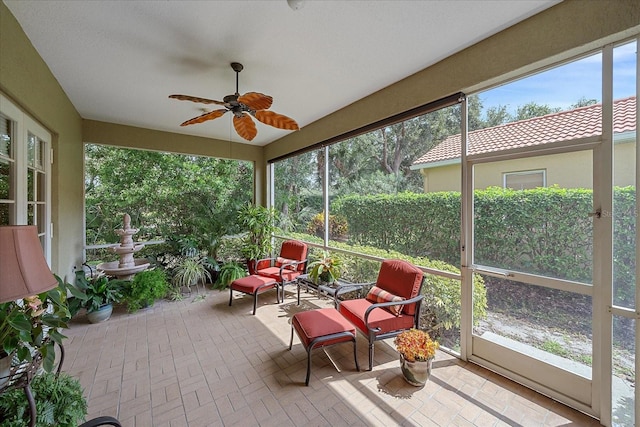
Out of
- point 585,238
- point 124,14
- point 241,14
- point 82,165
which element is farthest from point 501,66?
point 82,165

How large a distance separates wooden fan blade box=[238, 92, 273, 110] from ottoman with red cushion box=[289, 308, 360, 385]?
2132 millimetres

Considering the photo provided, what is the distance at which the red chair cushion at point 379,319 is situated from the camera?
2.46 metres

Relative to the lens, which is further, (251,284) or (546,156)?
(251,284)

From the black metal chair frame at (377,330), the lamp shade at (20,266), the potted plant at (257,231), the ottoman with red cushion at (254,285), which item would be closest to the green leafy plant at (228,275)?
the potted plant at (257,231)

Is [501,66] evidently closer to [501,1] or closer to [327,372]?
[501,1]

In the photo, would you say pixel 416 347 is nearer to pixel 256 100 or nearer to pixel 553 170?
pixel 553 170

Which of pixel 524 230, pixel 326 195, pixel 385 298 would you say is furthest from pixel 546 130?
pixel 326 195

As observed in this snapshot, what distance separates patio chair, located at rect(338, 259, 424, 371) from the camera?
96.3 inches

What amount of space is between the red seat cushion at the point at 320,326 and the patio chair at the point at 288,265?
1470 mm

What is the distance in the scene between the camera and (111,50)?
2408 millimetres

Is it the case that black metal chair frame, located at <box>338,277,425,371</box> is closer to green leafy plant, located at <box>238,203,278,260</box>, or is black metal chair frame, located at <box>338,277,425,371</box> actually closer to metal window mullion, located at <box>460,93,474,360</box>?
metal window mullion, located at <box>460,93,474,360</box>

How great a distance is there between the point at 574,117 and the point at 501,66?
2.30ft

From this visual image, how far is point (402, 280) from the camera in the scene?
2727mm

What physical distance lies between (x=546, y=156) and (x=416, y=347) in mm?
1930
